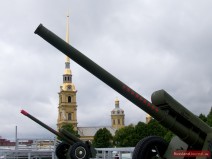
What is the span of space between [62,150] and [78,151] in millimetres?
1366

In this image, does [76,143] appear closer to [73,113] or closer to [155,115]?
[155,115]

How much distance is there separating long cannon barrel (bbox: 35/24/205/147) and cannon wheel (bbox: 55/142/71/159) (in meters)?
9.77

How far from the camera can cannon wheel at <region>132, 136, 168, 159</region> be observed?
25.7ft

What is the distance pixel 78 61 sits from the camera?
6965 millimetres

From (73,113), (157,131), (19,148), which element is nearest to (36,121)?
(19,148)

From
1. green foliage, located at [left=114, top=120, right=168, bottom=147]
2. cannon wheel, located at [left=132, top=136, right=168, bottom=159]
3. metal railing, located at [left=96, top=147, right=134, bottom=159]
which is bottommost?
cannon wheel, located at [left=132, top=136, right=168, bottom=159]

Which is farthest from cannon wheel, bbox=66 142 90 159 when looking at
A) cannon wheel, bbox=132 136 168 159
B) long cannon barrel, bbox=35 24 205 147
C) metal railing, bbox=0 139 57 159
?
long cannon barrel, bbox=35 24 205 147

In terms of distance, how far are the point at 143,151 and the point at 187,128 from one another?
37.1 inches

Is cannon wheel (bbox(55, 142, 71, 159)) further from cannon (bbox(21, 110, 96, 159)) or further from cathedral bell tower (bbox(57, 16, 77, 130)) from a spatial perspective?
cathedral bell tower (bbox(57, 16, 77, 130))

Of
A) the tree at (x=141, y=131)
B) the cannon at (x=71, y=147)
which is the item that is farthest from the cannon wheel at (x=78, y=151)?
the tree at (x=141, y=131)

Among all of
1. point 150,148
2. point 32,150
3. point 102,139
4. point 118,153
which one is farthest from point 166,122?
point 102,139

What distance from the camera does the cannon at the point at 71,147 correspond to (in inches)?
614

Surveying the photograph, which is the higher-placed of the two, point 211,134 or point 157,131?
point 157,131

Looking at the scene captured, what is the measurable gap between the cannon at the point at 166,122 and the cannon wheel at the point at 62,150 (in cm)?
921
